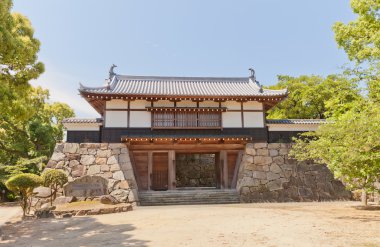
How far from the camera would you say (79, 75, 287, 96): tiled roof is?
707 inches

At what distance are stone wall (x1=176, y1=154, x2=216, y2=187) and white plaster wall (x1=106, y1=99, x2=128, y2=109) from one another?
11896 millimetres

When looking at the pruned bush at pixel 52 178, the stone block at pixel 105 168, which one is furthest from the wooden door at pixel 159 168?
the pruned bush at pixel 52 178

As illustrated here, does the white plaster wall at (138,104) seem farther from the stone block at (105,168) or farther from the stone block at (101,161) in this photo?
the stone block at (105,168)

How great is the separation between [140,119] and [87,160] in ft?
12.8

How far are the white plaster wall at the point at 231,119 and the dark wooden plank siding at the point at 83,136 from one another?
7898mm

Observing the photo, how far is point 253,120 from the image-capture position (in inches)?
704

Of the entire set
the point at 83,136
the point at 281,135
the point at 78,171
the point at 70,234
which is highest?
the point at 281,135

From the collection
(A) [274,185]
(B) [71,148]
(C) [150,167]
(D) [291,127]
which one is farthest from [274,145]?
(B) [71,148]

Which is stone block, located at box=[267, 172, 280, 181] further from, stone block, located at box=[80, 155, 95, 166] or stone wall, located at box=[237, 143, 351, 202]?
stone block, located at box=[80, 155, 95, 166]

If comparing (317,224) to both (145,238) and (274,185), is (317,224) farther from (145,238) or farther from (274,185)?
(274,185)

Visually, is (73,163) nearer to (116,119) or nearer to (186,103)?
(116,119)

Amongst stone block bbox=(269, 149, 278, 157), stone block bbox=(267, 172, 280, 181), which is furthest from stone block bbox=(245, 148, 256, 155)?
stone block bbox=(267, 172, 280, 181)

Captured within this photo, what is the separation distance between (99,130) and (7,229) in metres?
8.59

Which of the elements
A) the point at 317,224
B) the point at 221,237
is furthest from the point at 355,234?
the point at 221,237
